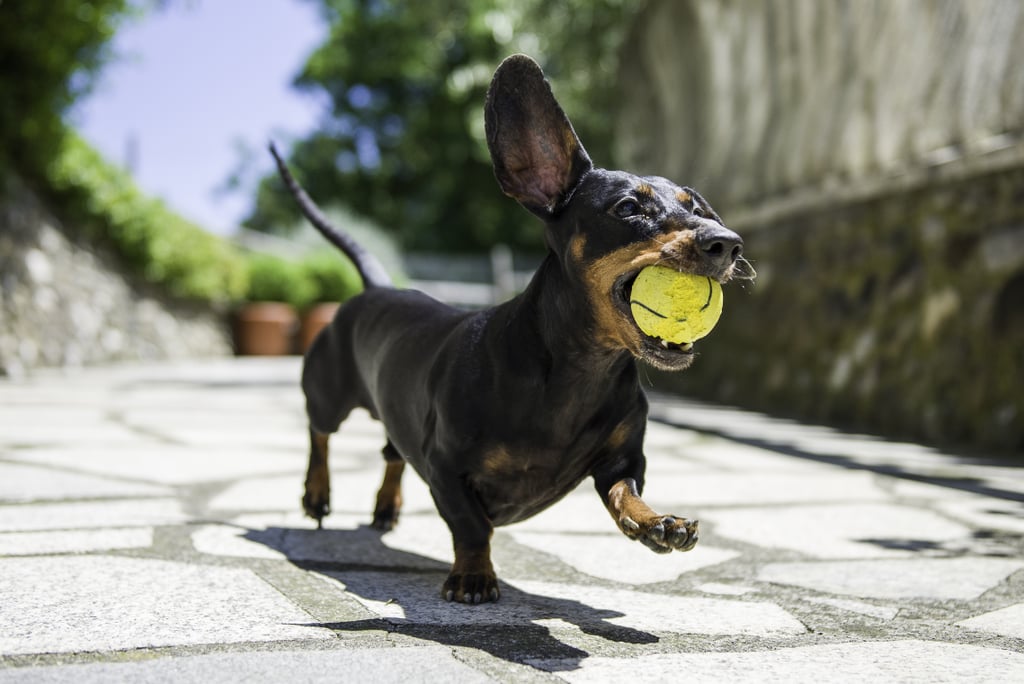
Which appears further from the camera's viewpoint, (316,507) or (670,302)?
(316,507)

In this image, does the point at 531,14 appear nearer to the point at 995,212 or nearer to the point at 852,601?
the point at 995,212

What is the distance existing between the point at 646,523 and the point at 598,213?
607 millimetres

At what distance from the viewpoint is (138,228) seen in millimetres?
10680

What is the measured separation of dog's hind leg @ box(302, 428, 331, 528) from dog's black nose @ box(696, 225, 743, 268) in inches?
62.0

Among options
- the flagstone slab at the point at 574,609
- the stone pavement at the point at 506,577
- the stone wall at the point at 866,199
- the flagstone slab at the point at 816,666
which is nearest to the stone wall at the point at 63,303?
the stone pavement at the point at 506,577

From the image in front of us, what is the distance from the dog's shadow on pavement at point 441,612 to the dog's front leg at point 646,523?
0.64ft

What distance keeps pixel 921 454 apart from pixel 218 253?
31.8ft

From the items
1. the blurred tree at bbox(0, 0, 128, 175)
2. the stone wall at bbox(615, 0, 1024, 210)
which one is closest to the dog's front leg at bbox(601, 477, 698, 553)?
the stone wall at bbox(615, 0, 1024, 210)

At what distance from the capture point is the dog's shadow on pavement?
1875 mm

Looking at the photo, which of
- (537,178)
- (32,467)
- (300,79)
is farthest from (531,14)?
(300,79)

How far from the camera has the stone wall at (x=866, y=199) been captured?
16.4 feet

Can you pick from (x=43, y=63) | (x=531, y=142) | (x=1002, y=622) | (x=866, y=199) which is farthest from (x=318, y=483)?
(x=43, y=63)

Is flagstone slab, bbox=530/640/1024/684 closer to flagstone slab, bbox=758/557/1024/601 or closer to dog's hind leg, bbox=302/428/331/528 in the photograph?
flagstone slab, bbox=758/557/1024/601

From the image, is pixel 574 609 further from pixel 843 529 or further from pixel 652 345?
pixel 843 529
